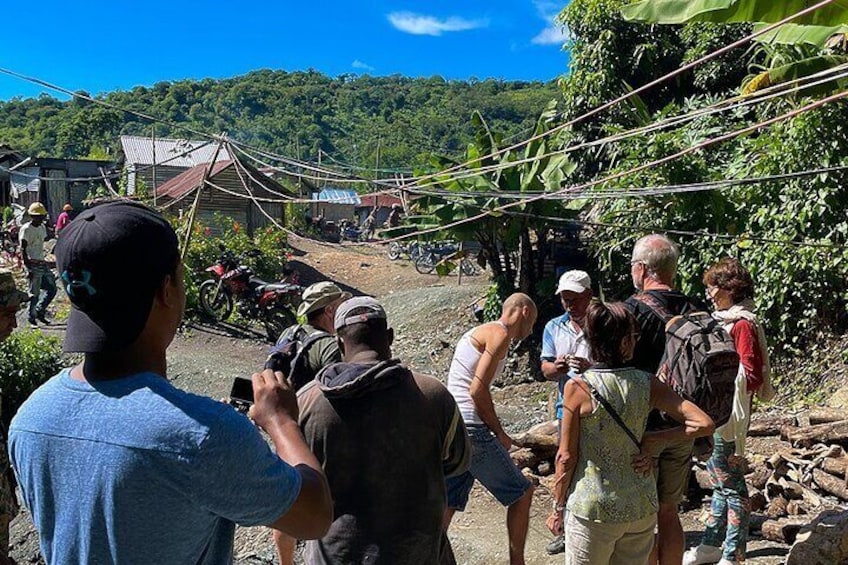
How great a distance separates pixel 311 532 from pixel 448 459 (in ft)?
4.18

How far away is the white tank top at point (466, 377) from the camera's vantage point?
12.6 ft

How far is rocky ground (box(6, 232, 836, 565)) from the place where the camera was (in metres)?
4.64

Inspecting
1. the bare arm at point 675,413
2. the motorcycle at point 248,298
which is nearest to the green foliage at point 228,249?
the motorcycle at point 248,298

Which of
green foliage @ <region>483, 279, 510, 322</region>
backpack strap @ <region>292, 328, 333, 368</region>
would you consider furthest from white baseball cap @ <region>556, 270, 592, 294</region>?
green foliage @ <region>483, 279, 510, 322</region>

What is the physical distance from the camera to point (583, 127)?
13688 mm

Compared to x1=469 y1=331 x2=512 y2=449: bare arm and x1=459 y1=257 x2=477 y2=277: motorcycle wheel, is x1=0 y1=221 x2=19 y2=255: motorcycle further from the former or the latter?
x1=469 y1=331 x2=512 y2=449: bare arm

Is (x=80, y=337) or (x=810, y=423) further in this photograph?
(x=810, y=423)

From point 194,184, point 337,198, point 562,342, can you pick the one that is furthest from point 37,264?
point 194,184

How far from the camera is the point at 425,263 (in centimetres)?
2216

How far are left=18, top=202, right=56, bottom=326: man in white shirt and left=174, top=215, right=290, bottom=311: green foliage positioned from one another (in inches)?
82.0

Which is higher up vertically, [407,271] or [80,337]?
[80,337]

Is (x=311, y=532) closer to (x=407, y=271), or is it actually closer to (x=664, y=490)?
(x=664, y=490)

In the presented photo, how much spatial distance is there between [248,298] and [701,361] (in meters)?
10.4

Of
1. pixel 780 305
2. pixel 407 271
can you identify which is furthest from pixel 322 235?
pixel 780 305
